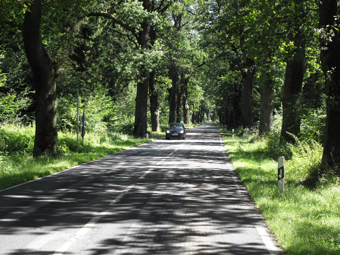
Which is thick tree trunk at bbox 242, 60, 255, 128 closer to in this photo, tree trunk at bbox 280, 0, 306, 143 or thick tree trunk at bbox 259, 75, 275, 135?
thick tree trunk at bbox 259, 75, 275, 135

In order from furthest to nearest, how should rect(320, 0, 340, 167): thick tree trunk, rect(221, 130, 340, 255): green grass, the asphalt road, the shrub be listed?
1. the shrub
2. rect(320, 0, 340, 167): thick tree trunk
3. rect(221, 130, 340, 255): green grass
4. the asphalt road

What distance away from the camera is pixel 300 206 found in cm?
768

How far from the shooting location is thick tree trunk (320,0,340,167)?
9844mm

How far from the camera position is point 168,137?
116ft

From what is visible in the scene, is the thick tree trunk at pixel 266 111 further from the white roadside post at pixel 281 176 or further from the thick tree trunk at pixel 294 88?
the white roadside post at pixel 281 176

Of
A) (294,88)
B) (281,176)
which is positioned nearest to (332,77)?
(281,176)

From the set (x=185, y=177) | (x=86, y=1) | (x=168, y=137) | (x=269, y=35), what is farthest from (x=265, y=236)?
(x=168, y=137)

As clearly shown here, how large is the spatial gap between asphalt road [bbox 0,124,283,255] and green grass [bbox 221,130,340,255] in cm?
32

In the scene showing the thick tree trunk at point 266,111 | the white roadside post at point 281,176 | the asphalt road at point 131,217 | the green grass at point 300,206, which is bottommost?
the asphalt road at point 131,217

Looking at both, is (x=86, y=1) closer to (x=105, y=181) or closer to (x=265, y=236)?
(x=105, y=181)

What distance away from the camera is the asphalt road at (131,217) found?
537cm

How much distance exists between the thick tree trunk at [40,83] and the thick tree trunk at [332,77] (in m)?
11.1

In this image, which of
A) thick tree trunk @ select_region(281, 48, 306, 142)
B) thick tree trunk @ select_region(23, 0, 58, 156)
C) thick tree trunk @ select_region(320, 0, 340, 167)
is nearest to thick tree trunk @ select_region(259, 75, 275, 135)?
thick tree trunk @ select_region(281, 48, 306, 142)

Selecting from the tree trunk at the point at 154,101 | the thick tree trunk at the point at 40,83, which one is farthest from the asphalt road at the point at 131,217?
the tree trunk at the point at 154,101
